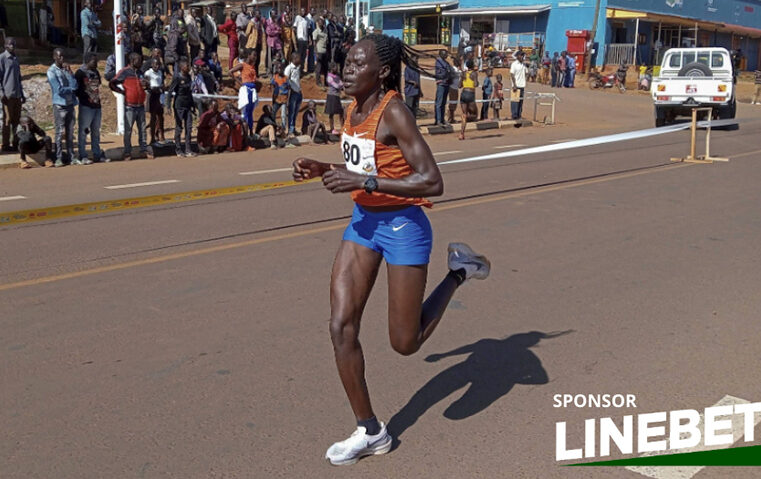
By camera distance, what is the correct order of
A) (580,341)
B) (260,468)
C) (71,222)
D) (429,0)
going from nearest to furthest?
(260,468)
(580,341)
(71,222)
(429,0)

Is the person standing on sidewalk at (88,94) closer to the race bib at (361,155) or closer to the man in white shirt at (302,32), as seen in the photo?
the man in white shirt at (302,32)

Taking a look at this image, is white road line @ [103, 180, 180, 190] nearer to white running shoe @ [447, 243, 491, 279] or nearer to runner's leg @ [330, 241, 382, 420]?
white running shoe @ [447, 243, 491, 279]

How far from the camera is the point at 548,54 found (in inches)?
1907

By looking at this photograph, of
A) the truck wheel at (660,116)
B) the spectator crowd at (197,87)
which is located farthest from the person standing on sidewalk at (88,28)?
the truck wheel at (660,116)

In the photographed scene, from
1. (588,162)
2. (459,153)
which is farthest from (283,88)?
(588,162)

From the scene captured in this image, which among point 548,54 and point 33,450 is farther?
point 548,54

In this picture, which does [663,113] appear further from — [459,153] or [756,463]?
[756,463]

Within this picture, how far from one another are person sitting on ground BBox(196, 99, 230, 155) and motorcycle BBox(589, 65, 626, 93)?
1221 inches

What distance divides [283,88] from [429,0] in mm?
39690

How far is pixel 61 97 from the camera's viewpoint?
13211 millimetres

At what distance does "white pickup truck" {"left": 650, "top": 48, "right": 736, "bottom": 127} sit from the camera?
23031mm

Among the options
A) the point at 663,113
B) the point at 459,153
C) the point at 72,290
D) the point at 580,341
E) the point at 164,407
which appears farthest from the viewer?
the point at 663,113

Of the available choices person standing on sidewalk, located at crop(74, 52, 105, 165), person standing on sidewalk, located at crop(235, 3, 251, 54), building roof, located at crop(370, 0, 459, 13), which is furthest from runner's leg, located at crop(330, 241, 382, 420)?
building roof, located at crop(370, 0, 459, 13)

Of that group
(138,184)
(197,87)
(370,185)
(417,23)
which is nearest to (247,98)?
(197,87)
